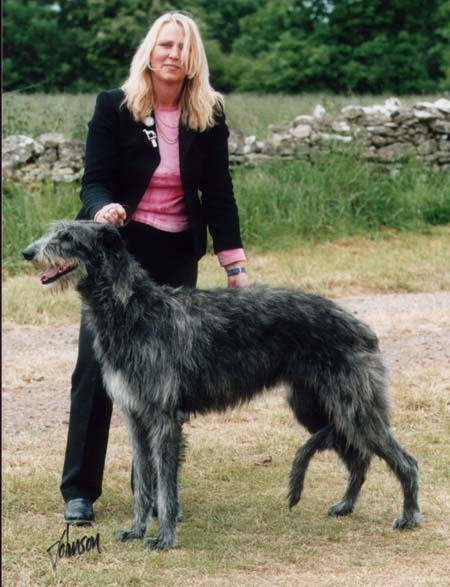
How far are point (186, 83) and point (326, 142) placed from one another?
28.9ft

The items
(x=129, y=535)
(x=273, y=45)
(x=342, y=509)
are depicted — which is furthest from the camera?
(x=273, y=45)

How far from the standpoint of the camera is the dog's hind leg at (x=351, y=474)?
4.91m

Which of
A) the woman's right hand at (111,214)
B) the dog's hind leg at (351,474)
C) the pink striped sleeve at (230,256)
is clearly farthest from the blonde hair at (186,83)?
the dog's hind leg at (351,474)

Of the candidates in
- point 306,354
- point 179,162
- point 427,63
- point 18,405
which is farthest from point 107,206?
point 427,63

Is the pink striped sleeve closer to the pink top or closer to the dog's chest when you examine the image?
the pink top

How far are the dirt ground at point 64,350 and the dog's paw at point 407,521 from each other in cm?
261

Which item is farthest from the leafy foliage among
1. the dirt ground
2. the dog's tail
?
the dog's tail

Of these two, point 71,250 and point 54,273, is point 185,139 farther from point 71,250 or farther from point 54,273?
point 54,273

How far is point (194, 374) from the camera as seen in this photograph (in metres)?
4.56

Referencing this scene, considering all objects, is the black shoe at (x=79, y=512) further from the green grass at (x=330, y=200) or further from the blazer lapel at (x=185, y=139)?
the green grass at (x=330, y=200)

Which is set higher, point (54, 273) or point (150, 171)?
point (150, 171)
